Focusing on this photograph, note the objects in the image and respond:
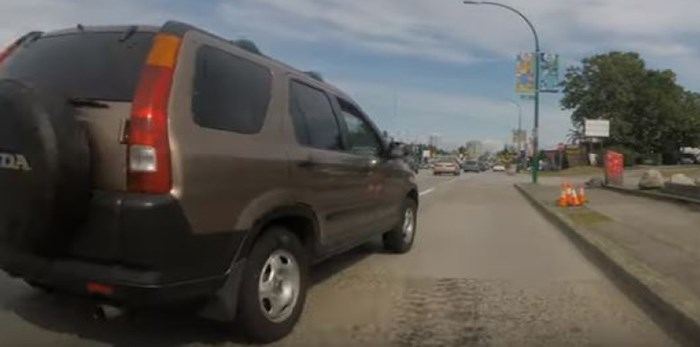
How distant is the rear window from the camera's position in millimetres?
4883

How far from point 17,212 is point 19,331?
1317mm

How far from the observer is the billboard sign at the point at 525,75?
131ft

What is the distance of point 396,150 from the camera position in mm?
9078

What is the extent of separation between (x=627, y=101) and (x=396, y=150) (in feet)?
304

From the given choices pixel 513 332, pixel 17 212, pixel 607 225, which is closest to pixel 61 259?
pixel 17 212

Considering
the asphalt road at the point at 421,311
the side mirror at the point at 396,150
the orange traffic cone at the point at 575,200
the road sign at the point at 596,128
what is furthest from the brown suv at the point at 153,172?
the road sign at the point at 596,128

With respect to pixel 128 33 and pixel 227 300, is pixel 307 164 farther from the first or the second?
pixel 128 33

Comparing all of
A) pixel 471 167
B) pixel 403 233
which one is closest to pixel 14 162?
pixel 403 233

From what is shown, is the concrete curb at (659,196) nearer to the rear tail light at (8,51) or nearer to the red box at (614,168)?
the red box at (614,168)

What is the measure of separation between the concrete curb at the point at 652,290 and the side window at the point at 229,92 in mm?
3457

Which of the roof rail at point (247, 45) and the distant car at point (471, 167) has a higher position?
the roof rail at point (247, 45)

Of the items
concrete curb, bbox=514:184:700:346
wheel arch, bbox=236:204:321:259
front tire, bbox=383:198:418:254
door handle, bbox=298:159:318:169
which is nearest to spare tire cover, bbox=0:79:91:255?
wheel arch, bbox=236:204:321:259

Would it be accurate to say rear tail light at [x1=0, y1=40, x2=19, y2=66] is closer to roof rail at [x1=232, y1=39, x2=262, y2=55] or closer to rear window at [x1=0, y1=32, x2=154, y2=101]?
rear window at [x1=0, y1=32, x2=154, y2=101]

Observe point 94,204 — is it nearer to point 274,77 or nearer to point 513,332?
point 274,77
